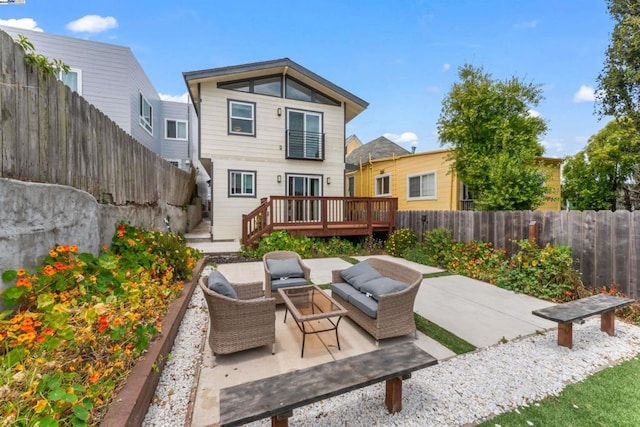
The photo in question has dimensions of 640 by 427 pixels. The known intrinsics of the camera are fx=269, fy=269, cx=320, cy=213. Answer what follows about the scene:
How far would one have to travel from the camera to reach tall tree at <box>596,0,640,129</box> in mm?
11734

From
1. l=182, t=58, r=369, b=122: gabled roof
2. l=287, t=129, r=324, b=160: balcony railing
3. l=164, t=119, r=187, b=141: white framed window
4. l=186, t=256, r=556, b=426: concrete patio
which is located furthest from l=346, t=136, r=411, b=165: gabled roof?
l=186, t=256, r=556, b=426: concrete patio

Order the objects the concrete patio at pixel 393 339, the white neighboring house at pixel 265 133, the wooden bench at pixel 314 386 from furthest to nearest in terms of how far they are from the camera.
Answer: the white neighboring house at pixel 265 133
the concrete patio at pixel 393 339
the wooden bench at pixel 314 386

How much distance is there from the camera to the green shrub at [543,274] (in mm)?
5047

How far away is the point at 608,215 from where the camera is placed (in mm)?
4852

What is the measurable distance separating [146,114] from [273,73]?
22.9ft

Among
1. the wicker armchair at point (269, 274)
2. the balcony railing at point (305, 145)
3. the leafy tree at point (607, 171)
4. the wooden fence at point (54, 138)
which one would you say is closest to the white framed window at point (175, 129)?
the balcony railing at point (305, 145)

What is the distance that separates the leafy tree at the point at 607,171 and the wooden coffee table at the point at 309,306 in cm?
1691

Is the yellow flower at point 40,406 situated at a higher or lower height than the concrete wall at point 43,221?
lower

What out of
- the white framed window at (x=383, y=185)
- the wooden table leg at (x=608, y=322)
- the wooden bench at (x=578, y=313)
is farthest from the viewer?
the white framed window at (x=383, y=185)

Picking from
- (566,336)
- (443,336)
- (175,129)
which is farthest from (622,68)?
(175,129)

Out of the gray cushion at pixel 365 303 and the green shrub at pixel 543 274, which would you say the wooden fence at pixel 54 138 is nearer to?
the gray cushion at pixel 365 303

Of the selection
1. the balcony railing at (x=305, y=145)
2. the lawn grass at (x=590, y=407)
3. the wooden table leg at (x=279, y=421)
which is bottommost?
the lawn grass at (x=590, y=407)

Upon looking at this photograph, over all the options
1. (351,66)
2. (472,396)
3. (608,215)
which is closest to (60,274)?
(472,396)

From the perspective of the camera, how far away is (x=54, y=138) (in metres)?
3.09
